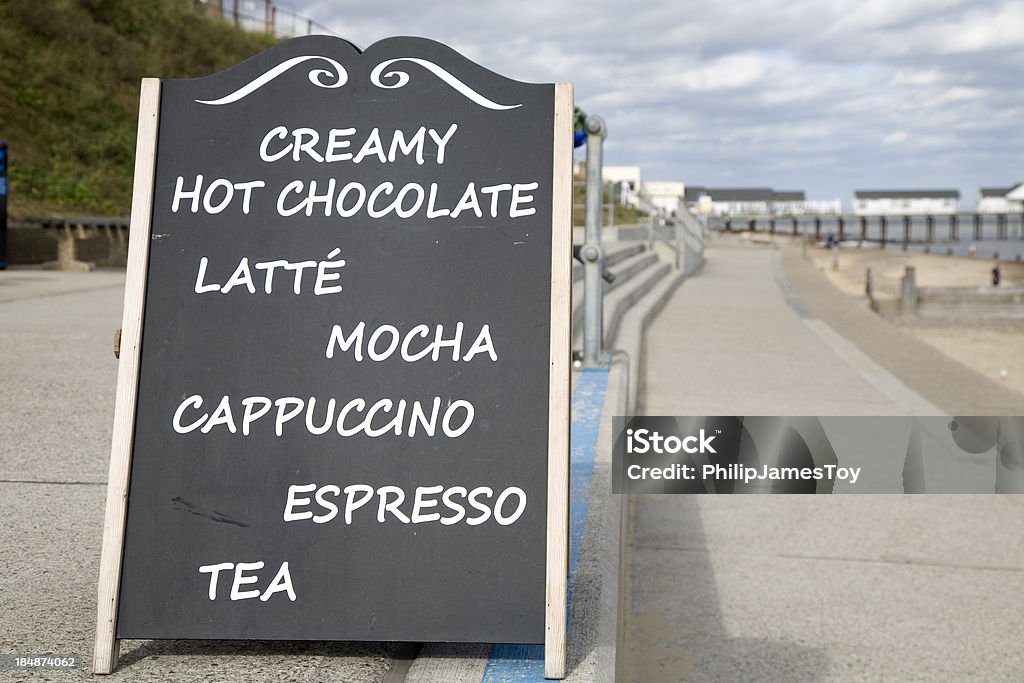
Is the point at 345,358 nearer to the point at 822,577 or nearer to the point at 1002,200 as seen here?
the point at 822,577

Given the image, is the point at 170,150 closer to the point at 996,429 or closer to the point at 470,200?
the point at 470,200

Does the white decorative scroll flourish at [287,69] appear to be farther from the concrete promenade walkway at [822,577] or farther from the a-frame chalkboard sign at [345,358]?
the concrete promenade walkway at [822,577]

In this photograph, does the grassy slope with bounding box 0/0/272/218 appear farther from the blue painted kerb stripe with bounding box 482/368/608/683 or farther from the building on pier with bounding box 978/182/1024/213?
the building on pier with bounding box 978/182/1024/213

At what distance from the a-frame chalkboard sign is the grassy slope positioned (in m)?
15.4

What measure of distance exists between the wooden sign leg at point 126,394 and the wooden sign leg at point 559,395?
1.06 m

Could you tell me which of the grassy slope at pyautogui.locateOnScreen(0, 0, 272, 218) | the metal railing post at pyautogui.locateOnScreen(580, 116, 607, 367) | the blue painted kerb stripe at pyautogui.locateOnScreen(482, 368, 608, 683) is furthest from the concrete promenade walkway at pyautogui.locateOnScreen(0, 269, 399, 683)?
the grassy slope at pyautogui.locateOnScreen(0, 0, 272, 218)

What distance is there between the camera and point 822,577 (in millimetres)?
4512

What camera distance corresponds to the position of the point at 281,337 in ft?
8.49

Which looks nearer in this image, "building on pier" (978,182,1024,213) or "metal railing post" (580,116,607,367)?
"metal railing post" (580,116,607,367)

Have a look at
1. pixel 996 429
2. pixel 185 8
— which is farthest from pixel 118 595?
pixel 185 8

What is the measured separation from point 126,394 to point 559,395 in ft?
3.62

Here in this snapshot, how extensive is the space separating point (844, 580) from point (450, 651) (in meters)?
2.54

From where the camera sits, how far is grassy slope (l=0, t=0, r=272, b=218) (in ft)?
66.8

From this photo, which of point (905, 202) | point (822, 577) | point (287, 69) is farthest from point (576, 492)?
point (905, 202)
